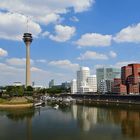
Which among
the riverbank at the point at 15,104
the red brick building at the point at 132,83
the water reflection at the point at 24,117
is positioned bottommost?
the water reflection at the point at 24,117

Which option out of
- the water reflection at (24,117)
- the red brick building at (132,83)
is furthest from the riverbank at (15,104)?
the red brick building at (132,83)

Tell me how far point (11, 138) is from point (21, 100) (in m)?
85.7

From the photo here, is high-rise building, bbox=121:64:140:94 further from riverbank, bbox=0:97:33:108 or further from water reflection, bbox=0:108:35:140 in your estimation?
water reflection, bbox=0:108:35:140

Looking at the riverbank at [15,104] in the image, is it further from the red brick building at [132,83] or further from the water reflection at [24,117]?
the red brick building at [132,83]

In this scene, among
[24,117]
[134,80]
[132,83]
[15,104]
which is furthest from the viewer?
[132,83]

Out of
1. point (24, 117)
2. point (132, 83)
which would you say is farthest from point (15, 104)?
point (132, 83)

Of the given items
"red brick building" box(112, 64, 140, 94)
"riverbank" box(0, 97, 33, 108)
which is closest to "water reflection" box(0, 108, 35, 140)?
"riverbank" box(0, 97, 33, 108)

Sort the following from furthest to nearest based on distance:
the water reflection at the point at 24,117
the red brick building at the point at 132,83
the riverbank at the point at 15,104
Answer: the red brick building at the point at 132,83
the riverbank at the point at 15,104
the water reflection at the point at 24,117

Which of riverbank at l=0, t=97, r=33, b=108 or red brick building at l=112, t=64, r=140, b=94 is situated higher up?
red brick building at l=112, t=64, r=140, b=94

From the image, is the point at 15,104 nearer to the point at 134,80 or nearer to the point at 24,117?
the point at 24,117

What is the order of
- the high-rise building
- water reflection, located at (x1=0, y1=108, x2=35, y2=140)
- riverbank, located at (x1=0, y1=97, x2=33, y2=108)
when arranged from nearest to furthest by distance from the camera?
water reflection, located at (x1=0, y1=108, x2=35, y2=140)
riverbank, located at (x1=0, y1=97, x2=33, y2=108)
the high-rise building

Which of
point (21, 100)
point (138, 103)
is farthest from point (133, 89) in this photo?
point (21, 100)

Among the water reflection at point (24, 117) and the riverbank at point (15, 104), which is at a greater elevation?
the riverbank at point (15, 104)

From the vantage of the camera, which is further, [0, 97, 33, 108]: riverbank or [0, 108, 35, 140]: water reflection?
[0, 97, 33, 108]: riverbank
